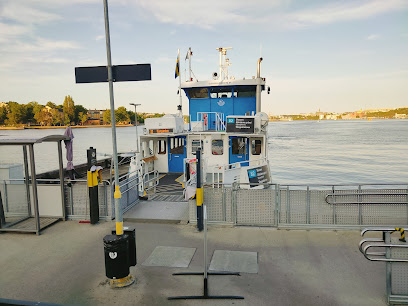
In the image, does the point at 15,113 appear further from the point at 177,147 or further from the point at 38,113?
the point at 177,147

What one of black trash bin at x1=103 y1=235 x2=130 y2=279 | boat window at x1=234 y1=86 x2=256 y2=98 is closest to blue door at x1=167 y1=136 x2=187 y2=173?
boat window at x1=234 y1=86 x2=256 y2=98

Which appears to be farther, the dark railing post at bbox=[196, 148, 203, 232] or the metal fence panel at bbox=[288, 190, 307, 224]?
the metal fence panel at bbox=[288, 190, 307, 224]

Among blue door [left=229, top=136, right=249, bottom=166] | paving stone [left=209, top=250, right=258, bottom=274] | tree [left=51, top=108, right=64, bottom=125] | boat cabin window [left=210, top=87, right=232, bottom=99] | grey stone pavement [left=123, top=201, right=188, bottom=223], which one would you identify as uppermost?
tree [left=51, top=108, right=64, bottom=125]

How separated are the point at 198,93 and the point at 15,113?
135 metres

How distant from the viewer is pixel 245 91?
1798cm

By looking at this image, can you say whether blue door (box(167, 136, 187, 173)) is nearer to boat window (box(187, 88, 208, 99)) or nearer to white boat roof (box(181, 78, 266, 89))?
boat window (box(187, 88, 208, 99))

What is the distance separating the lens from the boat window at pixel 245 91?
17.7m

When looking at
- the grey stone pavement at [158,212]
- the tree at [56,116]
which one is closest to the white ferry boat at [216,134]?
the grey stone pavement at [158,212]

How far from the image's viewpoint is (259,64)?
17547 millimetres

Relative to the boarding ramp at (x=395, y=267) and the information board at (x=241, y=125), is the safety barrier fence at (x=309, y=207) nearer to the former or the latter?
the boarding ramp at (x=395, y=267)

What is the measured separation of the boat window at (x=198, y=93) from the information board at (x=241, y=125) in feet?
12.5

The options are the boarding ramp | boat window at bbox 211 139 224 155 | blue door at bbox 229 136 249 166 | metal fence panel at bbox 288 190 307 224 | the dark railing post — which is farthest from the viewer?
boat window at bbox 211 139 224 155

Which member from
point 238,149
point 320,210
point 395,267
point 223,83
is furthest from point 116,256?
point 223,83

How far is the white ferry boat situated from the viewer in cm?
1505
